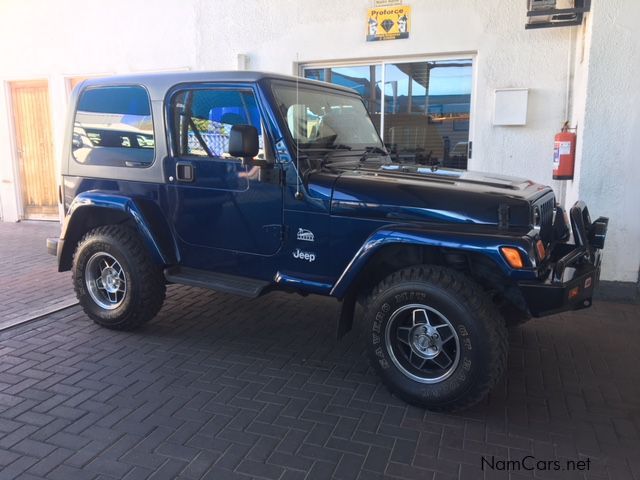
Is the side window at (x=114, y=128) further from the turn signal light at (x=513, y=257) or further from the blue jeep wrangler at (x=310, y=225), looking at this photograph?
the turn signal light at (x=513, y=257)

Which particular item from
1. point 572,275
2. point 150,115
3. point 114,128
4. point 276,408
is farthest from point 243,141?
point 572,275

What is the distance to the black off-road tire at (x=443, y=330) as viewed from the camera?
3164mm

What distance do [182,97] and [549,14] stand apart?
4026 mm

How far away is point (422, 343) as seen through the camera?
343 cm

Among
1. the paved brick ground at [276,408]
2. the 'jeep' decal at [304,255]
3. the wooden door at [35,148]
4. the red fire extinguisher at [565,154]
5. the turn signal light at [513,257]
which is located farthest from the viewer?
the wooden door at [35,148]

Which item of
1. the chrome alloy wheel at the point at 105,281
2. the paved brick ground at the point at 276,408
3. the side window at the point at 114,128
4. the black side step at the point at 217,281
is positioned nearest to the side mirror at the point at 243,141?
the black side step at the point at 217,281

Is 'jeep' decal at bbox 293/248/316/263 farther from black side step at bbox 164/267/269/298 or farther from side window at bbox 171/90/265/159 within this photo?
side window at bbox 171/90/265/159

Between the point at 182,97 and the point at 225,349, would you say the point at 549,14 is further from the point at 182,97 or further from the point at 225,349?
the point at 225,349

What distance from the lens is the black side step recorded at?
155 inches

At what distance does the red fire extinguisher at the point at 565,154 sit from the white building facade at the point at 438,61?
0.14 metres

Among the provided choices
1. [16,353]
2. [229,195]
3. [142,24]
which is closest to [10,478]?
[16,353]

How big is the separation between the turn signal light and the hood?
229mm

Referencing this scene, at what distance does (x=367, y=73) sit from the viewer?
7367mm

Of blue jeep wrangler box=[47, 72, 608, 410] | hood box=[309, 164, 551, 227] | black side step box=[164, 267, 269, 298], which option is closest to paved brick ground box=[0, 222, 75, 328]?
blue jeep wrangler box=[47, 72, 608, 410]
